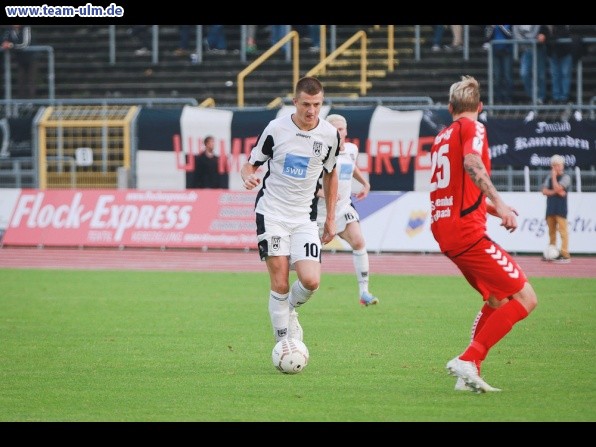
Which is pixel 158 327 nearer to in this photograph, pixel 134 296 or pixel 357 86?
pixel 134 296

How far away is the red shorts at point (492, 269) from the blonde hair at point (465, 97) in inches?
39.5

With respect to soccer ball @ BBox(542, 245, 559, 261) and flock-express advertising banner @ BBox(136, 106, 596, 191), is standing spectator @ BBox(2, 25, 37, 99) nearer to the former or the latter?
flock-express advertising banner @ BBox(136, 106, 596, 191)

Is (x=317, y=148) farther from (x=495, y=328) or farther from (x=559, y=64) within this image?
(x=559, y=64)

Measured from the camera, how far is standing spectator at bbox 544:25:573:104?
2823cm

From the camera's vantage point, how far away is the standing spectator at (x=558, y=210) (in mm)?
23109

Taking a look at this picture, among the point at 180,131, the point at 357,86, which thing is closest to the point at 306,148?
the point at 180,131

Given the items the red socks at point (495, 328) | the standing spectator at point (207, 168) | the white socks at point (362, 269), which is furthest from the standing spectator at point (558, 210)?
the red socks at point (495, 328)

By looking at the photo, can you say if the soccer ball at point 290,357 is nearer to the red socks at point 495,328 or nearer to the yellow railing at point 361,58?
the red socks at point 495,328

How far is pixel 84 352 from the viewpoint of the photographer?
1177 cm

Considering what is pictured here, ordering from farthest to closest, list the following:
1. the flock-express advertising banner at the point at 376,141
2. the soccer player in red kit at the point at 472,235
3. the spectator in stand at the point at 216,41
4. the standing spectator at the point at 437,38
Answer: the spectator in stand at the point at 216,41 → the standing spectator at the point at 437,38 → the flock-express advertising banner at the point at 376,141 → the soccer player in red kit at the point at 472,235

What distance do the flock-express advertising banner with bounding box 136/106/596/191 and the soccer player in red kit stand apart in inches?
632

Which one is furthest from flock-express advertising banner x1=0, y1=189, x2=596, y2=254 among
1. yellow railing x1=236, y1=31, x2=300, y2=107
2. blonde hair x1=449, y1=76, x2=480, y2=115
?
blonde hair x1=449, y1=76, x2=480, y2=115

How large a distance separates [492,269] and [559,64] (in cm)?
2005

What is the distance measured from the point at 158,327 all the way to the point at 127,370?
3.24 metres
